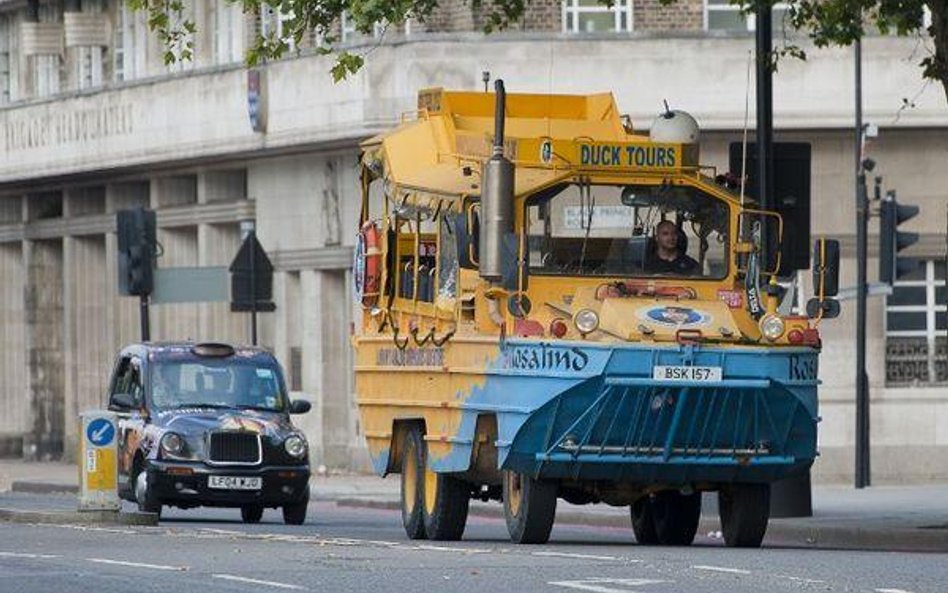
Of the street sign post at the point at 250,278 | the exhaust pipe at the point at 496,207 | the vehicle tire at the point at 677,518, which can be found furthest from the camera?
the street sign post at the point at 250,278

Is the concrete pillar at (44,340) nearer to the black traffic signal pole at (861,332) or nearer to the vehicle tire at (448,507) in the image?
the black traffic signal pole at (861,332)

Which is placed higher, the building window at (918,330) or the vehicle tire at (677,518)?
the building window at (918,330)

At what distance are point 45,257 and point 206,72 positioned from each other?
1119 cm

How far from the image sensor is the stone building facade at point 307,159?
43.5 m

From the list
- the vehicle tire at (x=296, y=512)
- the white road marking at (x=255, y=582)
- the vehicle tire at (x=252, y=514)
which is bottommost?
the vehicle tire at (x=252, y=514)

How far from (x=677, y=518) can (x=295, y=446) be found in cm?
602

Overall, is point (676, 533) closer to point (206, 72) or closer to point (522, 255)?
point (522, 255)

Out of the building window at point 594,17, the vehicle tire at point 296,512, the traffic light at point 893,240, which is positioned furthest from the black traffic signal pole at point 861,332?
the vehicle tire at point 296,512

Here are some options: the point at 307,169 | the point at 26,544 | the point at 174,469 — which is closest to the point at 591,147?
the point at 26,544

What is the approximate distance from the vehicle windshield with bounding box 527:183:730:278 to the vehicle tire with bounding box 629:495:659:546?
252 cm

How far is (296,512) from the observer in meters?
31.3

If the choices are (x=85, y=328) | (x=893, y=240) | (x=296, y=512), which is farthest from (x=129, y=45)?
(x=296, y=512)

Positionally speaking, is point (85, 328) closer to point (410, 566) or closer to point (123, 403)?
point (123, 403)

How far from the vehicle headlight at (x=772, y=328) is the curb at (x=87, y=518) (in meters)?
6.93
